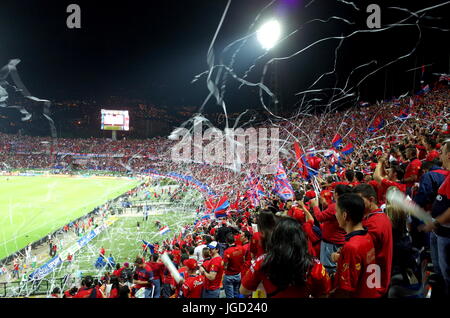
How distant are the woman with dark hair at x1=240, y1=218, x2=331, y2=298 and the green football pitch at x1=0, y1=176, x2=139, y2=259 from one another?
17290mm

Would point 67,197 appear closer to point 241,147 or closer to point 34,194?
point 34,194

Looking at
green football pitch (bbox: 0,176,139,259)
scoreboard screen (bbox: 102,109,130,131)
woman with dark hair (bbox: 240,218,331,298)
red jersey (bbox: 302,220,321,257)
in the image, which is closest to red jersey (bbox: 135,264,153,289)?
red jersey (bbox: 302,220,321,257)

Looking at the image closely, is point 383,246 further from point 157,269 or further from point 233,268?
point 157,269

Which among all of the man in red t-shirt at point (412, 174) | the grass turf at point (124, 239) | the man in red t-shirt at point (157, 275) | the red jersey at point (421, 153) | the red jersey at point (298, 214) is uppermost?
the red jersey at point (421, 153)

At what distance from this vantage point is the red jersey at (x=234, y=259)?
429cm

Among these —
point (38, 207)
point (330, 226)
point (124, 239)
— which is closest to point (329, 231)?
point (330, 226)

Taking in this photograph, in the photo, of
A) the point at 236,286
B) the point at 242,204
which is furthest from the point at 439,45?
the point at 236,286

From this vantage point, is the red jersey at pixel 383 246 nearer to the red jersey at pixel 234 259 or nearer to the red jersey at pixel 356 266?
the red jersey at pixel 356 266

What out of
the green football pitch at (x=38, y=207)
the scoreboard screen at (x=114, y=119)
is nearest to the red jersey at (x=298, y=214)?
the green football pitch at (x=38, y=207)

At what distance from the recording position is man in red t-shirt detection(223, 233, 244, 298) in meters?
4.30

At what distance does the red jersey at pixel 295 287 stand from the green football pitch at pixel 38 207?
17.2 metres

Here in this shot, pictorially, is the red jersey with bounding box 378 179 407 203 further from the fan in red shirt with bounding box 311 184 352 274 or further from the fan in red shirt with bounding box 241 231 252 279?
the fan in red shirt with bounding box 241 231 252 279
